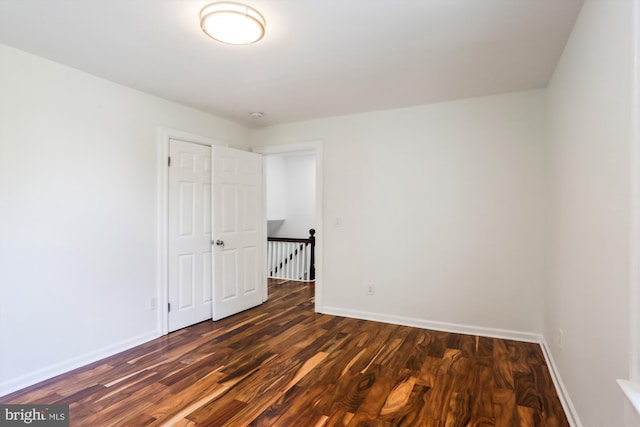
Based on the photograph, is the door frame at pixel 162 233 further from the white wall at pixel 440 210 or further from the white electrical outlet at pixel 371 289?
the white electrical outlet at pixel 371 289

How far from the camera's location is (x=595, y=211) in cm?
161

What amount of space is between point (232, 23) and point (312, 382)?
7.90 ft

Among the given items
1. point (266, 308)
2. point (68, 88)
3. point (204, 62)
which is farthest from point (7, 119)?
point (266, 308)

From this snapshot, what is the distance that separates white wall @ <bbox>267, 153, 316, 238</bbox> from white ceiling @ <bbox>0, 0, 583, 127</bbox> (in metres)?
4.03

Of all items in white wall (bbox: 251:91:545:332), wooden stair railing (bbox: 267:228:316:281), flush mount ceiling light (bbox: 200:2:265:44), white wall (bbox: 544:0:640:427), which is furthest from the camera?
wooden stair railing (bbox: 267:228:316:281)

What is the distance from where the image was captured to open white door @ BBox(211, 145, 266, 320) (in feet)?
12.7

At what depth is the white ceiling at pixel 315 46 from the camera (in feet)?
6.15

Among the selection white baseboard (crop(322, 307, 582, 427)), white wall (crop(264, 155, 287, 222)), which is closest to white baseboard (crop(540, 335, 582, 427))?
white baseboard (crop(322, 307, 582, 427))

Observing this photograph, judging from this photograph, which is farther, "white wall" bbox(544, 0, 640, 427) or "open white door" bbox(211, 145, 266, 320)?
"open white door" bbox(211, 145, 266, 320)

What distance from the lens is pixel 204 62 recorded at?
8.34 ft

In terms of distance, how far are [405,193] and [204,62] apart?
2.35m

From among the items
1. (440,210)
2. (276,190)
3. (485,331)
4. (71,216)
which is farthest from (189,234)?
(276,190)

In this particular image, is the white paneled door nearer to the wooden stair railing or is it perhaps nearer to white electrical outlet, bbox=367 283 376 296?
white electrical outlet, bbox=367 283 376 296

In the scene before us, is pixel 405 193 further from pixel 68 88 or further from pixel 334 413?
pixel 68 88
